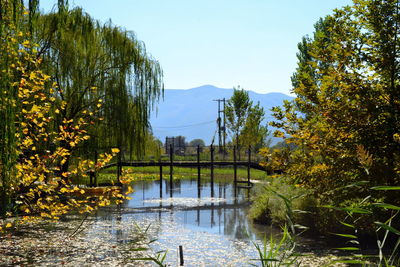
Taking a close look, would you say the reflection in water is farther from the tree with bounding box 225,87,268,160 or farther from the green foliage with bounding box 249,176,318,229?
the tree with bounding box 225,87,268,160

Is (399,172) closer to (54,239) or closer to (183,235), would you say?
(183,235)

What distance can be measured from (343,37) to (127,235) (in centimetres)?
842

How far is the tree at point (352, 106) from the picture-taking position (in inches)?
377

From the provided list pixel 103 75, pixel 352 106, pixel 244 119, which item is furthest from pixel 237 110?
pixel 352 106

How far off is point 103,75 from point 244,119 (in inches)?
1245

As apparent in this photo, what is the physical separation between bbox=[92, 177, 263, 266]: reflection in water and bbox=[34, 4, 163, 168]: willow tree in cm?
337

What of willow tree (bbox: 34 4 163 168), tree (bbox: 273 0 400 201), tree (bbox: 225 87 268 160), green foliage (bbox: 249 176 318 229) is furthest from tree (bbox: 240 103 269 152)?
tree (bbox: 273 0 400 201)

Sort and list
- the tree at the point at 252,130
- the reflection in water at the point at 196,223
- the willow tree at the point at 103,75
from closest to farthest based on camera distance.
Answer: the reflection in water at the point at 196,223
the willow tree at the point at 103,75
the tree at the point at 252,130

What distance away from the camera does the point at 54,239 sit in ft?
43.8

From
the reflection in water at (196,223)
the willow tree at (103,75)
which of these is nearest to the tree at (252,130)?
the reflection in water at (196,223)

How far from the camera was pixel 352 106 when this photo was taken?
998 cm

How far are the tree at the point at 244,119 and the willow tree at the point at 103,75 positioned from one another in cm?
2754

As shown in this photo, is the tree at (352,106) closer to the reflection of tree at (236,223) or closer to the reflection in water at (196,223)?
the reflection in water at (196,223)

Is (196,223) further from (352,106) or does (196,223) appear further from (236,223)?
(352,106)
